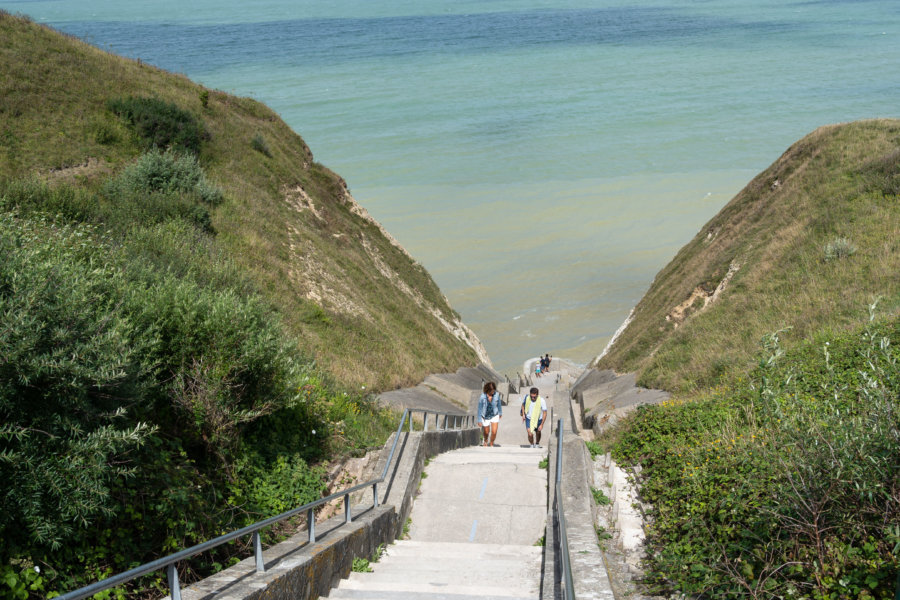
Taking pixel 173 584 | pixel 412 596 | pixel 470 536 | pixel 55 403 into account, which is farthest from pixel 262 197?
pixel 173 584

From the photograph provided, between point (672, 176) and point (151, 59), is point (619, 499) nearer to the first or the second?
point (672, 176)

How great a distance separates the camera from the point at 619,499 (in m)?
8.39

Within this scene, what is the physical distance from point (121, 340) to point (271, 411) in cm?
269

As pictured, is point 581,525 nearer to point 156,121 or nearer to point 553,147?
point 156,121

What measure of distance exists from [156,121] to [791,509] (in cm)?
2478

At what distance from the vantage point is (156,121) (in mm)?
25141

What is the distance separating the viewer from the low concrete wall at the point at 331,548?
553cm

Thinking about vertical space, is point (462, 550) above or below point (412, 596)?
below

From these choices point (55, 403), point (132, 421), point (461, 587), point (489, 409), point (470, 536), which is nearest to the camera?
point (55, 403)

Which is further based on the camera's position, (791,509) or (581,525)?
(581,525)

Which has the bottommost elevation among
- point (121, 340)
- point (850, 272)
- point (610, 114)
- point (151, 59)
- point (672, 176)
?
point (121, 340)

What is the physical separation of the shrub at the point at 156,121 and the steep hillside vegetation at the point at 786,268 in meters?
17.9

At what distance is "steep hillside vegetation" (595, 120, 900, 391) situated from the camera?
57.5 feet

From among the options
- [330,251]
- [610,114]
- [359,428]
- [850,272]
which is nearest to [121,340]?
[359,428]
